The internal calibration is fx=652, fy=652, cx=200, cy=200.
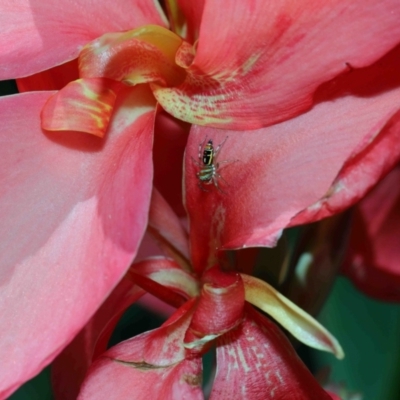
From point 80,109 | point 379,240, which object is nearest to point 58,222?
point 80,109

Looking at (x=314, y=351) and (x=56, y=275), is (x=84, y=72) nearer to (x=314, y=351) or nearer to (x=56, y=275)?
(x=56, y=275)

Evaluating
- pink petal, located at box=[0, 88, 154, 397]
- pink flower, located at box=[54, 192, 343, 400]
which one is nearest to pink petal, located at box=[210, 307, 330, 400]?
pink flower, located at box=[54, 192, 343, 400]

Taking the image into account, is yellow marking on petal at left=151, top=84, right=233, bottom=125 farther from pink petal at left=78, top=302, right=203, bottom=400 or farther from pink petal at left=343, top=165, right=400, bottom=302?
pink petal at left=343, top=165, right=400, bottom=302

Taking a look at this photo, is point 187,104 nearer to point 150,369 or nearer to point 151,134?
point 151,134

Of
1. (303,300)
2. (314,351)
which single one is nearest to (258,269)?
(303,300)

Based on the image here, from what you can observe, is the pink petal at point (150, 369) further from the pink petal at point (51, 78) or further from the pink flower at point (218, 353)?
the pink petal at point (51, 78)

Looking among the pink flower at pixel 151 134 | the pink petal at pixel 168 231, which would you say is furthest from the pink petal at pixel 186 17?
the pink petal at pixel 168 231
